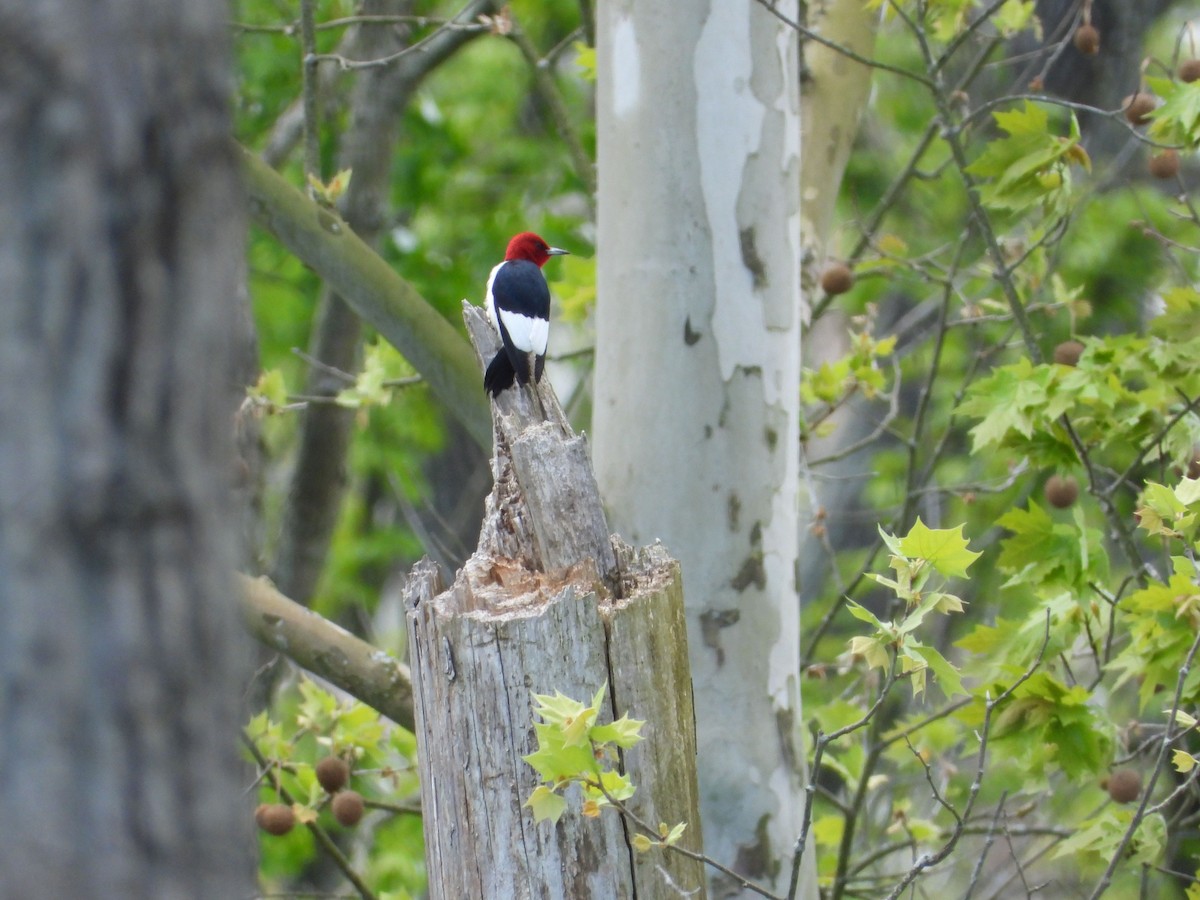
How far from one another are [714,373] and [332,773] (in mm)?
1724

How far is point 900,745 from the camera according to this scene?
4973 millimetres

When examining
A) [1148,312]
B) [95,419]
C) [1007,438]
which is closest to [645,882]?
[95,419]

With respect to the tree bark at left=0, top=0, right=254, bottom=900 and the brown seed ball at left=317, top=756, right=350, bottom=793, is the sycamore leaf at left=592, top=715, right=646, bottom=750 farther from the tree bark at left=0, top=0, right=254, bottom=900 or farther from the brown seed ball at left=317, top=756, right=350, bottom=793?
the brown seed ball at left=317, top=756, right=350, bottom=793

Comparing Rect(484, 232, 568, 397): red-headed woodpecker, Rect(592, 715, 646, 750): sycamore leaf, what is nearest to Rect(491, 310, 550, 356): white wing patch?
Rect(484, 232, 568, 397): red-headed woodpecker

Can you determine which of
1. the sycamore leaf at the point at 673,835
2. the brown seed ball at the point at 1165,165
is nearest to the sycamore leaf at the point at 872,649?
the sycamore leaf at the point at 673,835

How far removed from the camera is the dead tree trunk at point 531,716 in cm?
245

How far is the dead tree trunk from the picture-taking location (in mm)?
2449

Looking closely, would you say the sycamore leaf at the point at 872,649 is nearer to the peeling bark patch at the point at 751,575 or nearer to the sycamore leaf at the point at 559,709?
the sycamore leaf at the point at 559,709

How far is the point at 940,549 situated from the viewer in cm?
249

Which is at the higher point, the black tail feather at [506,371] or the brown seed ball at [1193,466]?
the black tail feather at [506,371]

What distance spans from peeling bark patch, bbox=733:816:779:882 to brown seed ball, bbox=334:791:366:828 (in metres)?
1.14

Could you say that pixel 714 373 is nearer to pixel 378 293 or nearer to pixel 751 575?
pixel 751 575

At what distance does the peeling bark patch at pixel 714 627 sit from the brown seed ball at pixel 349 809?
1166 mm

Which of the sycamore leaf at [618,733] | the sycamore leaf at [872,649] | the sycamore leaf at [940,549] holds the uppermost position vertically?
the sycamore leaf at [940,549]
